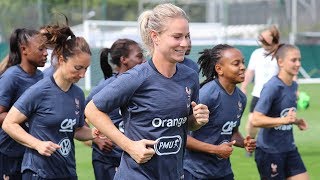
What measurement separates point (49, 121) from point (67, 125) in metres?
0.17

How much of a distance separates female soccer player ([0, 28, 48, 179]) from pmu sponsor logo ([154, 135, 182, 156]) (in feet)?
7.41

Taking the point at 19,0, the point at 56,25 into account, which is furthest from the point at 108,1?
the point at 56,25

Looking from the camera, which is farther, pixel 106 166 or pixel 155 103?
pixel 106 166

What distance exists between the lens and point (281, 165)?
8398mm

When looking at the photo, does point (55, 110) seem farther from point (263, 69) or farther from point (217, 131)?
point (263, 69)

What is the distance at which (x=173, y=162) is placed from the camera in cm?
538

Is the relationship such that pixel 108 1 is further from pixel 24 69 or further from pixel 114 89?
pixel 114 89

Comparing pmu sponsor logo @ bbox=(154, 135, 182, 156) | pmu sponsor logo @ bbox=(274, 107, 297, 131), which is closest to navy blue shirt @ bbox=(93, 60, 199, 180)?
pmu sponsor logo @ bbox=(154, 135, 182, 156)

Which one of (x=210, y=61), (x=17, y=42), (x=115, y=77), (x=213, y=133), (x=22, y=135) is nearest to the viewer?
(x=22, y=135)

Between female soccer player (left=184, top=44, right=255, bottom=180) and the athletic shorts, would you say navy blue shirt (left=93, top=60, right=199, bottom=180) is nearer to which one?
female soccer player (left=184, top=44, right=255, bottom=180)

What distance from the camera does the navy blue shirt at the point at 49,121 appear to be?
6531 mm

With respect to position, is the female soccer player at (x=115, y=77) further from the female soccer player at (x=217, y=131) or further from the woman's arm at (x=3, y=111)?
the female soccer player at (x=217, y=131)

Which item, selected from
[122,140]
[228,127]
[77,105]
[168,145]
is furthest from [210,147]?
[122,140]

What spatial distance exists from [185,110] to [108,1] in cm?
2854
